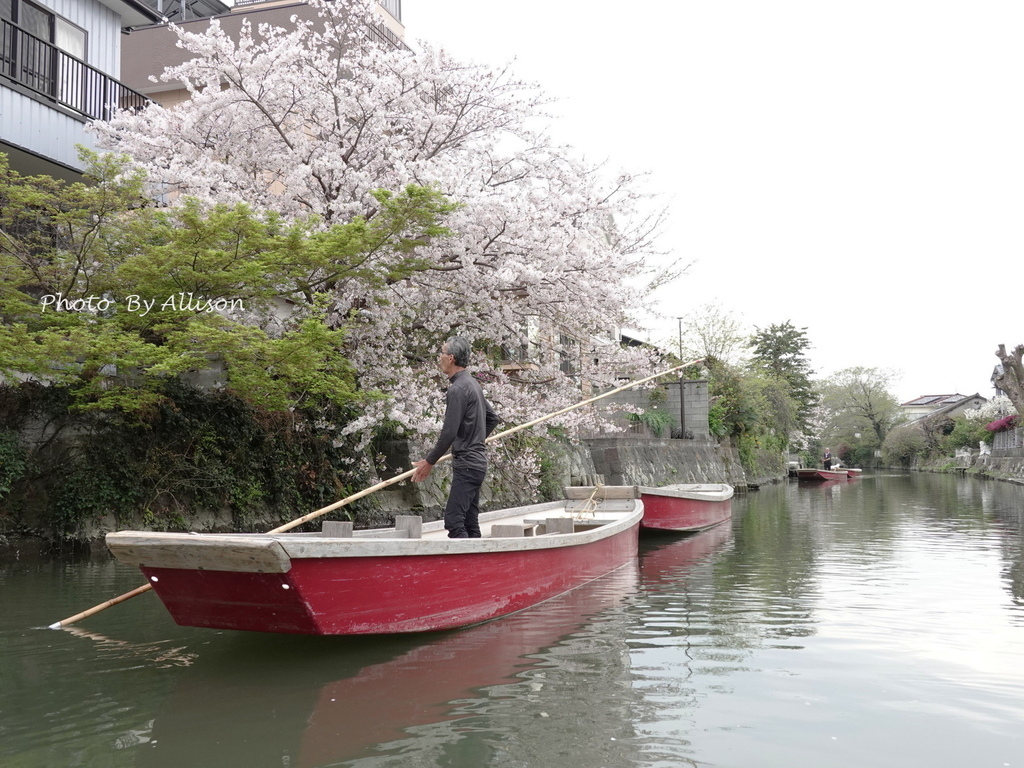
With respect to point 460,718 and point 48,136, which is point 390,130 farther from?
point 460,718

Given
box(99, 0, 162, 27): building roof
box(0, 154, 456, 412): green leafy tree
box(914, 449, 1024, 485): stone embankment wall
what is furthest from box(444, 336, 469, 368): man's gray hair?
box(914, 449, 1024, 485): stone embankment wall

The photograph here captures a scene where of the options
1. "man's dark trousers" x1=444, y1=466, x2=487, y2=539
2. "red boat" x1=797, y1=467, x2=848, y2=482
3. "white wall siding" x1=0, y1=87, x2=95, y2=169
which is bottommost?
"red boat" x1=797, y1=467, x2=848, y2=482

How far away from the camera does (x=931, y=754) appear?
3756 millimetres

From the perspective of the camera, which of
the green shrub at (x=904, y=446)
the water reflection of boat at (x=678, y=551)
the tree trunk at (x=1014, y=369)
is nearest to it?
the water reflection of boat at (x=678, y=551)

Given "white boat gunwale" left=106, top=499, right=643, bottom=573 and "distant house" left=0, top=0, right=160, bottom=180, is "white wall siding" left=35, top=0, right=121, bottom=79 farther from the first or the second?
"white boat gunwale" left=106, top=499, right=643, bottom=573

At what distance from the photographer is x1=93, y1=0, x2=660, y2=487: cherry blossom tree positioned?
10.7 metres

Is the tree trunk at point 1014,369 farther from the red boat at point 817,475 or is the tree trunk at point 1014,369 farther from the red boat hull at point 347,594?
the red boat hull at point 347,594

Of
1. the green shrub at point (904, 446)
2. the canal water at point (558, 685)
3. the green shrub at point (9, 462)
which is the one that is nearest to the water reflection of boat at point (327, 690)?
the canal water at point (558, 685)

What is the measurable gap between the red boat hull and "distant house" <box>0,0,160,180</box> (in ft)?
30.6

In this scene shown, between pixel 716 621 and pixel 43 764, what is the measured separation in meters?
4.89

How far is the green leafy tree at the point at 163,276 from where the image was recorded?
8602 millimetres

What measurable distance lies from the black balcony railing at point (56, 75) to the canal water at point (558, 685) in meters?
7.94

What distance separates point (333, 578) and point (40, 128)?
1043cm

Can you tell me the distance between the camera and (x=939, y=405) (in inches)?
3629
